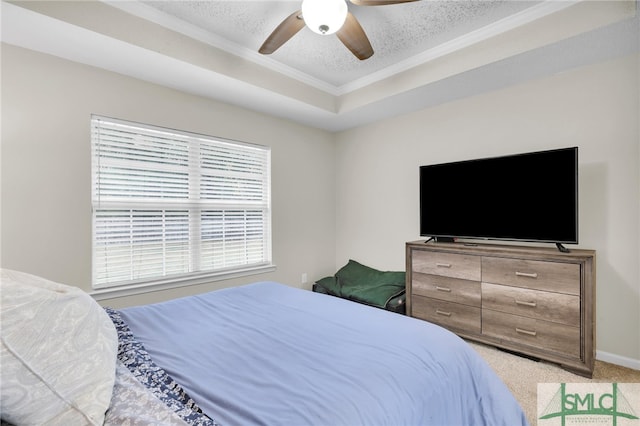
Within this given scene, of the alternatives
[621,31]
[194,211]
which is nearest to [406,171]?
[621,31]

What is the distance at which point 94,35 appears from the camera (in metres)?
2.06

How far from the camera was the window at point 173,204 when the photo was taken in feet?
8.46

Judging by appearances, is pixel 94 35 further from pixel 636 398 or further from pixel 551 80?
pixel 636 398

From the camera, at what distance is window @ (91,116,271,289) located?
2.58 metres

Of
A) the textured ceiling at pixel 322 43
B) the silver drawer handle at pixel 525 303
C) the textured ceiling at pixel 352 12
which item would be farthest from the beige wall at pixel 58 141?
the silver drawer handle at pixel 525 303

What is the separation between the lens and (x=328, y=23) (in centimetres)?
178

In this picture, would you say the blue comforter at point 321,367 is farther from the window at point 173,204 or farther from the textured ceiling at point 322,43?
the textured ceiling at point 322,43

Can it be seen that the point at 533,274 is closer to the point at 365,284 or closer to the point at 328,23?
the point at 365,284

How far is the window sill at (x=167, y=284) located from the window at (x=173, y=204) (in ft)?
0.15

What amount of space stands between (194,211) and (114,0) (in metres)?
1.78

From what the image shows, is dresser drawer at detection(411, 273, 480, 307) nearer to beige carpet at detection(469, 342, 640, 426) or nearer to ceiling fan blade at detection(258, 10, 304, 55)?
beige carpet at detection(469, 342, 640, 426)

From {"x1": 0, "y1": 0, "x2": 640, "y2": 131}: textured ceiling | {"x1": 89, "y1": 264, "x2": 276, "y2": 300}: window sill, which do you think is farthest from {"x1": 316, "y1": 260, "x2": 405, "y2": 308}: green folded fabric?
{"x1": 0, "y1": 0, "x2": 640, "y2": 131}: textured ceiling

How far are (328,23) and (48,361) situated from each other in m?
1.95

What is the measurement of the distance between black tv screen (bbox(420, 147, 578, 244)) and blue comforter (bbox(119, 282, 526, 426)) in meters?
1.71
